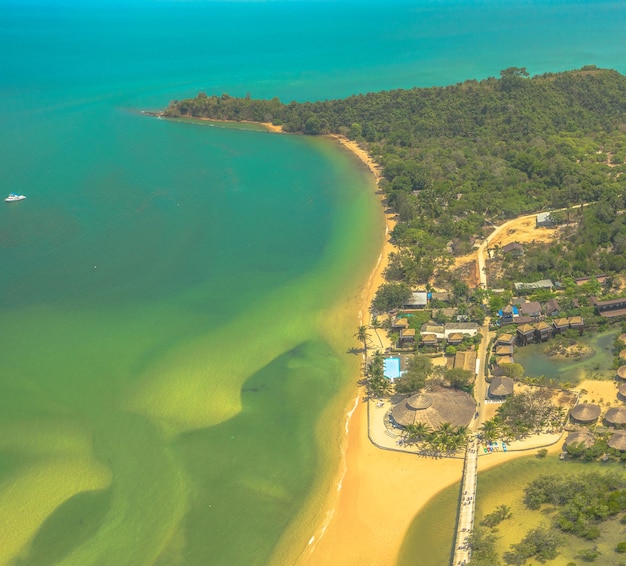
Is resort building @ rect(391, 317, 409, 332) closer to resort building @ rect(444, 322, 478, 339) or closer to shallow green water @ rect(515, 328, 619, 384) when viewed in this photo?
resort building @ rect(444, 322, 478, 339)

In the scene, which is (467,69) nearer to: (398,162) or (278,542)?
(398,162)

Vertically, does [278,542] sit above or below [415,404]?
below

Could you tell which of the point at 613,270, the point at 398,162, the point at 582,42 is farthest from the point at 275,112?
the point at 582,42

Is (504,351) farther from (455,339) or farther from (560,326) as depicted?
(560,326)

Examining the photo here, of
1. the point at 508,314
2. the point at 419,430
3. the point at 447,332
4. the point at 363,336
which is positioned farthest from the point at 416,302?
the point at 419,430

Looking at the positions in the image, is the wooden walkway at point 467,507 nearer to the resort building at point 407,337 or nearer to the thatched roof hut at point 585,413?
the thatched roof hut at point 585,413

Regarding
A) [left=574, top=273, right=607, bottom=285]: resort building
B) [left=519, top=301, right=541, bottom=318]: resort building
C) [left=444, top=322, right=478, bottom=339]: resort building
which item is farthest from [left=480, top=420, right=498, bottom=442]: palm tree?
[left=574, top=273, right=607, bottom=285]: resort building

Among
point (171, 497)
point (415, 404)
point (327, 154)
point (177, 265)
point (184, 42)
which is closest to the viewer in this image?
point (171, 497)
